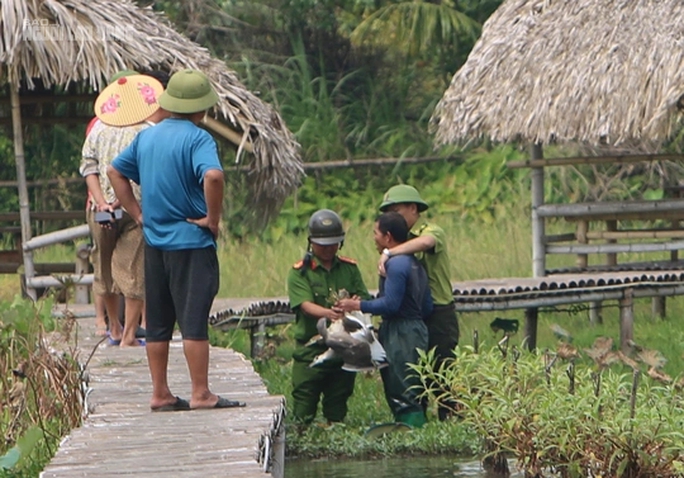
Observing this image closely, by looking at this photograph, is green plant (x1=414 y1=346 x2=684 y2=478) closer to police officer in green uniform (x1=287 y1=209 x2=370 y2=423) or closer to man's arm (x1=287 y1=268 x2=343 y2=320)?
man's arm (x1=287 y1=268 x2=343 y2=320)

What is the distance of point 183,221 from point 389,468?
2.05 meters

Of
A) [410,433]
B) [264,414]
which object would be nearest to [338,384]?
[410,433]

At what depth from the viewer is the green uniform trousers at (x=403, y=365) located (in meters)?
7.98

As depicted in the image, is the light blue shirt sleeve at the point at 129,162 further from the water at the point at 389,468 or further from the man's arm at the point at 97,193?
the water at the point at 389,468

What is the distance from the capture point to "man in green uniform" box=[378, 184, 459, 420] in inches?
322

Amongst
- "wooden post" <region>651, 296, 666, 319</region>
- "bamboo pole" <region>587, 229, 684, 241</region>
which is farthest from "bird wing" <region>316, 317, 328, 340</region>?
"wooden post" <region>651, 296, 666, 319</region>

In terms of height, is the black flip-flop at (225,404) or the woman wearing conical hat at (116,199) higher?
the woman wearing conical hat at (116,199)

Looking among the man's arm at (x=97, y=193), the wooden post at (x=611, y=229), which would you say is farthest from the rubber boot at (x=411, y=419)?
the wooden post at (x=611, y=229)

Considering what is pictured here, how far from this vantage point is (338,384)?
324 inches

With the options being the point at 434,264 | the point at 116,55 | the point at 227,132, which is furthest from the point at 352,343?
the point at 227,132

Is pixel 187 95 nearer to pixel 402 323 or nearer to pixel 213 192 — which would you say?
pixel 213 192

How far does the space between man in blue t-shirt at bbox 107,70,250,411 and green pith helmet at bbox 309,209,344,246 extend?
5.88ft

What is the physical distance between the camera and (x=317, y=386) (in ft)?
26.9

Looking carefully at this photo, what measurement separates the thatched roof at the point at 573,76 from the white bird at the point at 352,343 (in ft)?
13.1
